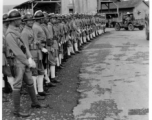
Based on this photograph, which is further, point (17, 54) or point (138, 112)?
point (138, 112)

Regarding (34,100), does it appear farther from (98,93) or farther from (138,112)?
(138,112)

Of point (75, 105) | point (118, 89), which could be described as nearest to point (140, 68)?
point (118, 89)

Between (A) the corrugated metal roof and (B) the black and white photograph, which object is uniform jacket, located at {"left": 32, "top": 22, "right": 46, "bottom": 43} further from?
(A) the corrugated metal roof

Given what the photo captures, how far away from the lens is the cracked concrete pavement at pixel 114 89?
5.62 metres

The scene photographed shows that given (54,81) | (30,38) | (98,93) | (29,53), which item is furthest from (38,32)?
(98,93)

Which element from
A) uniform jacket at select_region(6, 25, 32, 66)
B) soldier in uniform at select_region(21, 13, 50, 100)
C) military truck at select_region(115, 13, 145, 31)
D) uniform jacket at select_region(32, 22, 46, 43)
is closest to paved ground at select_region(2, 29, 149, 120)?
soldier in uniform at select_region(21, 13, 50, 100)

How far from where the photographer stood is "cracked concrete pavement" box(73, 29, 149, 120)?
5.62 metres

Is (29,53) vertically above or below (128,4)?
below

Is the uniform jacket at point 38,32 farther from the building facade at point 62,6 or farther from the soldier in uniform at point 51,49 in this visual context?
the building facade at point 62,6

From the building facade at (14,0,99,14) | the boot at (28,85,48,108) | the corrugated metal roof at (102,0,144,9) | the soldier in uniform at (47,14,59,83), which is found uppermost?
the corrugated metal roof at (102,0,144,9)

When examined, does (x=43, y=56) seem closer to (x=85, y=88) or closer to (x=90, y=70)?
(x=85, y=88)

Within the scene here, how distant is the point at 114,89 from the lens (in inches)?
288

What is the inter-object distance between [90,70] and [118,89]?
8.71 ft

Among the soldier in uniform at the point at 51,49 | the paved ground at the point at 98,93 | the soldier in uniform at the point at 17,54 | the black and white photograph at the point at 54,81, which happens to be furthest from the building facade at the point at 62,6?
the soldier in uniform at the point at 17,54
